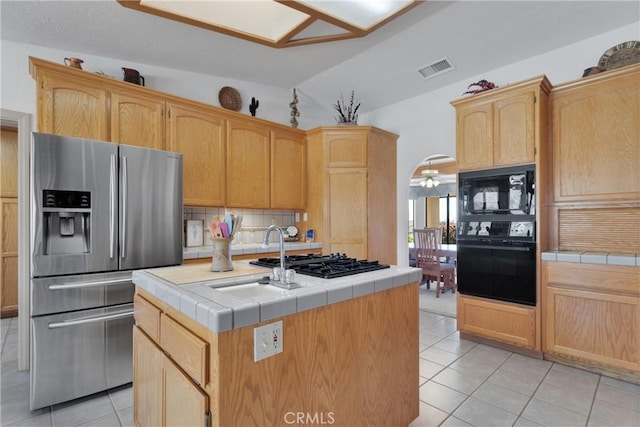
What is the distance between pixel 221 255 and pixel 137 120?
72.8 inches

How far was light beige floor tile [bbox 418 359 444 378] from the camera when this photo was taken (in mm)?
2523

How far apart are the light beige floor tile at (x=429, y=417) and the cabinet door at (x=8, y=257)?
473 cm

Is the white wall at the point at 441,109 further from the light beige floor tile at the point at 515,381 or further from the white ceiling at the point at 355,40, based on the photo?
the light beige floor tile at the point at 515,381

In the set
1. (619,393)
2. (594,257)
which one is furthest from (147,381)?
(594,257)

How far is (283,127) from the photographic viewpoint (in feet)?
12.9

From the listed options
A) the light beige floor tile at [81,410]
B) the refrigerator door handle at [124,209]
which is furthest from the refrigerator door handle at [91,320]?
the light beige floor tile at [81,410]

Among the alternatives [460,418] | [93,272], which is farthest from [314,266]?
[93,272]

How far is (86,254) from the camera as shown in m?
2.21

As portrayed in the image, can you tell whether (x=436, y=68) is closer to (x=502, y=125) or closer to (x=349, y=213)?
(x=502, y=125)

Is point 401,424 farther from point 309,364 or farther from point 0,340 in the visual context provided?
point 0,340

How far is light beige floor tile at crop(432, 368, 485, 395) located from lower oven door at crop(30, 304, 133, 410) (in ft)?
7.73

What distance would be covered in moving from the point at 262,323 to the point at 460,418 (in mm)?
1641

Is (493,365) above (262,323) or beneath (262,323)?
beneath

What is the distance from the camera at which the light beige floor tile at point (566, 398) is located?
2066mm
